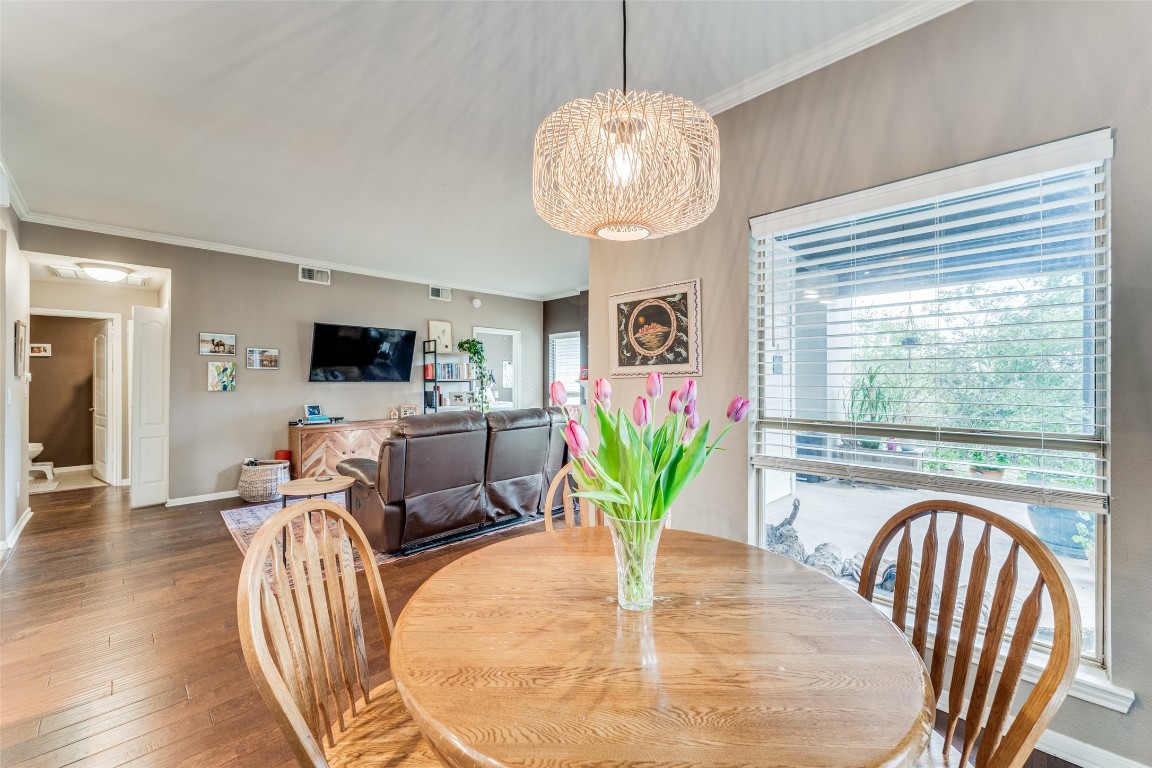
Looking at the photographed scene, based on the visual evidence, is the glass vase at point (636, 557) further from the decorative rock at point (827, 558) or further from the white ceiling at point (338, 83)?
the white ceiling at point (338, 83)

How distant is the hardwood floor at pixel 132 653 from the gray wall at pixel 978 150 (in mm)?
721

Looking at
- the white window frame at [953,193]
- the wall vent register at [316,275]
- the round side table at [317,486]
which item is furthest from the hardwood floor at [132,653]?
the wall vent register at [316,275]

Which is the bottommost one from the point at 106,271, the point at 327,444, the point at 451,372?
the point at 327,444

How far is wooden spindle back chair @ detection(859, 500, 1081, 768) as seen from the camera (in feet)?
2.53

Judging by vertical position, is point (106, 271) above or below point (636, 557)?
above

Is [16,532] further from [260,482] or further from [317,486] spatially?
[317,486]

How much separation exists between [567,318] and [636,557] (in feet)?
22.5

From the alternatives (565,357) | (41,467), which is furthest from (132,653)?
(565,357)

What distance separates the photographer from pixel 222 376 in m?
5.12

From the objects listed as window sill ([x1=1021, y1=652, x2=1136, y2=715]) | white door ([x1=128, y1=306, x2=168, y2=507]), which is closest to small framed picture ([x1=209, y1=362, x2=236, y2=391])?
white door ([x1=128, y1=306, x2=168, y2=507])

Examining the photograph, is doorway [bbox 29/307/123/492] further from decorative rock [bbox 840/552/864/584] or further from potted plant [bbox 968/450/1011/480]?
potted plant [bbox 968/450/1011/480]

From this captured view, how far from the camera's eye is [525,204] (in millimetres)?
3988

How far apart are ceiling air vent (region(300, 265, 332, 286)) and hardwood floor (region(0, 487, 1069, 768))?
300 cm

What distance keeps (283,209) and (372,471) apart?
2348mm
